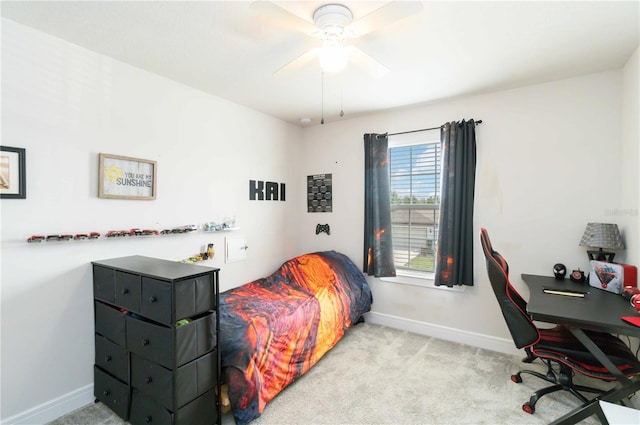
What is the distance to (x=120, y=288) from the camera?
1.86 metres

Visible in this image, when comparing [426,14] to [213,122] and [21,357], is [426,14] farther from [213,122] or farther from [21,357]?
[21,357]

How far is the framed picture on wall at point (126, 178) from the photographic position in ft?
6.96

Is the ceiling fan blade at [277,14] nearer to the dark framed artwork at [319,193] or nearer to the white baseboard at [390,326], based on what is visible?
the dark framed artwork at [319,193]

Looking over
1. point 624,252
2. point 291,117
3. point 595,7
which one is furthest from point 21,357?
point 624,252

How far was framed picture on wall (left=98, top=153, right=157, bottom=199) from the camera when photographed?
2121mm

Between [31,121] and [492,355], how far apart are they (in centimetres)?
394

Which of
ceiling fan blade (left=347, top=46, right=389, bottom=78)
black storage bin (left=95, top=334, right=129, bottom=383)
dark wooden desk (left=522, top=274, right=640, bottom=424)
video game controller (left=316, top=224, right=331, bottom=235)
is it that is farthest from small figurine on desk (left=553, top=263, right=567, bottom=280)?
black storage bin (left=95, top=334, right=129, bottom=383)

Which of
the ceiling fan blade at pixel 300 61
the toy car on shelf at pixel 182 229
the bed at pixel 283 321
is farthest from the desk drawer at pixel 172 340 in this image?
the ceiling fan blade at pixel 300 61

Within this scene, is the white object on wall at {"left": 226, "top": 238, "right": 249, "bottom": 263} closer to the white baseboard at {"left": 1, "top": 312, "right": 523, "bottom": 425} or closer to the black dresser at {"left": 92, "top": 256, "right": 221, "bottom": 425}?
the black dresser at {"left": 92, "top": 256, "right": 221, "bottom": 425}

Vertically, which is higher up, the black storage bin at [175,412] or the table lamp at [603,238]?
the table lamp at [603,238]

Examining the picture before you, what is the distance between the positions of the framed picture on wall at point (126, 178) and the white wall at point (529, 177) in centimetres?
240

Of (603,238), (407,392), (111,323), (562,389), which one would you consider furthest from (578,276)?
(111,323)

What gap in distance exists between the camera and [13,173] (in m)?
1.75

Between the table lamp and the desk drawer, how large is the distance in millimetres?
2749
